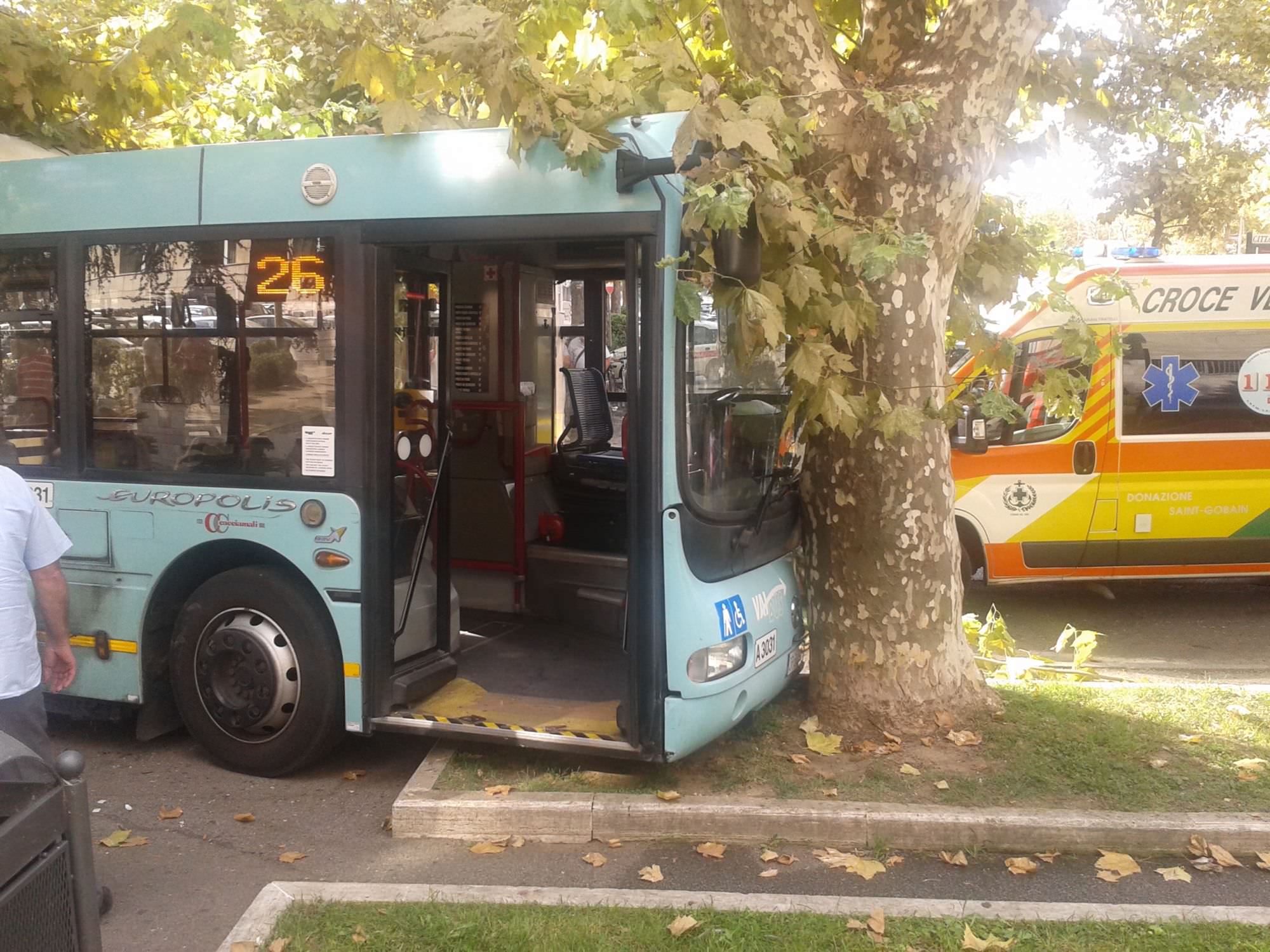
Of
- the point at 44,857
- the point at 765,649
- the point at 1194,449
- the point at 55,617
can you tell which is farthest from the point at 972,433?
the point at 44,857

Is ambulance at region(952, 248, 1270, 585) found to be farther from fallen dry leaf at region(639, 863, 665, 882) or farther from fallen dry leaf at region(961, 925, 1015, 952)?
fallen dry leaf at region(961, 925, 1015, 952)

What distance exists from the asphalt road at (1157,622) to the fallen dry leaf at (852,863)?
11.2 ft

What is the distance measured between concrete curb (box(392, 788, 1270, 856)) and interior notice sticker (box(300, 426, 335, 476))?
1.47 metres

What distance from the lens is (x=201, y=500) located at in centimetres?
524

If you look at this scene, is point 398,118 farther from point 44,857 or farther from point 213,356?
point 44,857

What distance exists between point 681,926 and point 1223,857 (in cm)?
223

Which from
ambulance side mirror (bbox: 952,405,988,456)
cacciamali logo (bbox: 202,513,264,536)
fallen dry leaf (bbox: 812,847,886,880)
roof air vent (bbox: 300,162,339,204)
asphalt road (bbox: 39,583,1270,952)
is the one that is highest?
roof air vent (bbox: 300,162,339,204)

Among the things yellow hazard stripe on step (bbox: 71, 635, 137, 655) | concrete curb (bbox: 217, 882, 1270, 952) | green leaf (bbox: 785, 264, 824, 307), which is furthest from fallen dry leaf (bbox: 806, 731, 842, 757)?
yellow hazard stripe on step (bbox: 71, 635, 137, 655)

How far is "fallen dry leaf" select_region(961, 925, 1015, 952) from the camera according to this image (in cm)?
357

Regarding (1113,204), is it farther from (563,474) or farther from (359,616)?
(359,616)

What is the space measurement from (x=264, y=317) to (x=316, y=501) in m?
0.89

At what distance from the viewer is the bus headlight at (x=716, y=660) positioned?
4582 millimetres

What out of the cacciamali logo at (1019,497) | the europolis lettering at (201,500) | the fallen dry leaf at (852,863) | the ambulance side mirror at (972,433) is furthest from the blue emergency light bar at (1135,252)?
the europolis lettering at (201,500)

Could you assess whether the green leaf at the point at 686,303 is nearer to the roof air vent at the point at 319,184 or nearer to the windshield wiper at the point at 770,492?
the windshield wiper at the point at 770,492
